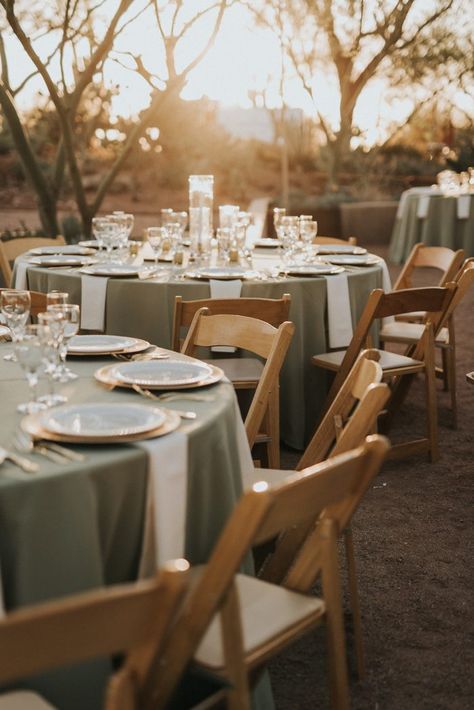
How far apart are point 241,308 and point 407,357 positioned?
1152 mm

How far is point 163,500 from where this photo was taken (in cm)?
200

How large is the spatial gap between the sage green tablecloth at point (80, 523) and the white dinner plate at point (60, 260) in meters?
2.85

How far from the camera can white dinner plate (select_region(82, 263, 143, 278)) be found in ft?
14.9

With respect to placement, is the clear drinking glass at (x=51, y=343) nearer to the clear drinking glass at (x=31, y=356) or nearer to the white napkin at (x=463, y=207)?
the clear drinking glass at (x=31, y=356)

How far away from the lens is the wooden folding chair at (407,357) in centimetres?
409

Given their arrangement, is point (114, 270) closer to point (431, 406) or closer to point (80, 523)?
point (431, 406)

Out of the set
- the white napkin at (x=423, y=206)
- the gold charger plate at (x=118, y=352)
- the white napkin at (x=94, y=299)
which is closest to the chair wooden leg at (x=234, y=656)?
the gold charger plate at (x=118, y=352)

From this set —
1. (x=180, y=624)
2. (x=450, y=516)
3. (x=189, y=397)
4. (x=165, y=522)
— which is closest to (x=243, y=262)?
(x=450, y=516)

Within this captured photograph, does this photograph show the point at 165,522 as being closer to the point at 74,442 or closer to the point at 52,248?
the point at 74,442

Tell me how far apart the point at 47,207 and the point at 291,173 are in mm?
18135

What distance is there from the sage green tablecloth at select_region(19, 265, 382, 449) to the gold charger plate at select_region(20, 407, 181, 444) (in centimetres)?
229

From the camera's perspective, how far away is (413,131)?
25.6 meters

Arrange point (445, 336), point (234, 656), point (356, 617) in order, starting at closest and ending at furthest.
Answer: point (234, 656) → point (356, 617) → point (445, 336)

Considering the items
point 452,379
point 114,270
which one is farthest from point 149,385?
point 452,379
